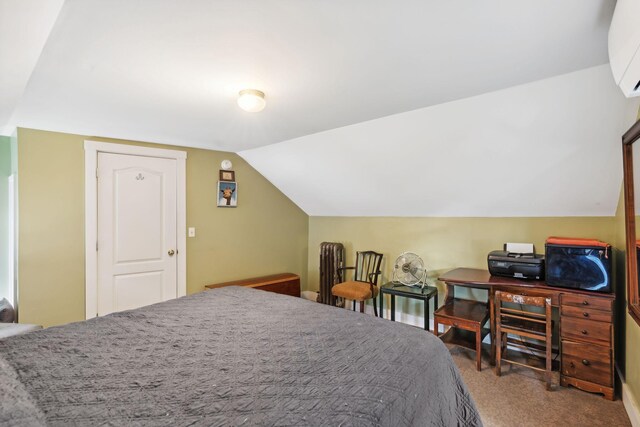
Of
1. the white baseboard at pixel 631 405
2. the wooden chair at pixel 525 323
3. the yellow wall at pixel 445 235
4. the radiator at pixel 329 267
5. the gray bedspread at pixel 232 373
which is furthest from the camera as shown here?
the radiator at pixel 329 267

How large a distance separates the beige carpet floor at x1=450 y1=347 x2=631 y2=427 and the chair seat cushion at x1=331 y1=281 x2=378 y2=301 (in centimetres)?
124

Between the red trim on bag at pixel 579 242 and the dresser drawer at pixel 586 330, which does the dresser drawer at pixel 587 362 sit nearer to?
the dresser drawer at pixel 586 330

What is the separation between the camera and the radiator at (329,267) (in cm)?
428

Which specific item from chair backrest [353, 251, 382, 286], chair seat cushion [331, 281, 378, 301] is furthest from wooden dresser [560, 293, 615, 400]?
chair backrest [353, 251, 382, 286]

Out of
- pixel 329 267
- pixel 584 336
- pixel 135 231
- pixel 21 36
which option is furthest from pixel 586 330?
pixel 135 231

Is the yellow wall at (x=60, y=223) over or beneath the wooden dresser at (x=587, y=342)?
over

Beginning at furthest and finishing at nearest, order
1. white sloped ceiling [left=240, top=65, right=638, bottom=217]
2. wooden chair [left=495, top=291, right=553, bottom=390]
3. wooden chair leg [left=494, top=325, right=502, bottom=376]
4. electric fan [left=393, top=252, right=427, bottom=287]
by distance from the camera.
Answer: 1. electric fan [left=393, top=252, right=427, bottom=287]
2. wooden chair leg [left=494, top=325, right=502, bottom=376]
3. wooden chair [left=495, top=291, right=553, bottom=390]
4. white sloped ceiling [left=240, top=65, right=638, bottom=217]

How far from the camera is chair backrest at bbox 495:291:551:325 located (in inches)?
94.7

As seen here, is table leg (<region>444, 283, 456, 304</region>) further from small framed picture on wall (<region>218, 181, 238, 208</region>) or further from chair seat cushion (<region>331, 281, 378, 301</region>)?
small framed picture on wall (<region>218, 181, 238, 208</region>)

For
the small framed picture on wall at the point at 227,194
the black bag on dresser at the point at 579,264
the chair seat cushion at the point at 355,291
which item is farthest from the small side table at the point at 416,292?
the small framed picture on wall at the point at 227,194

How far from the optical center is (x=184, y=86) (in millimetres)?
2000

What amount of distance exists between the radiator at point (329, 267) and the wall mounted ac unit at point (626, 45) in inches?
133

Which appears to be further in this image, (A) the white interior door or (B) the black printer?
(A) the white interior door

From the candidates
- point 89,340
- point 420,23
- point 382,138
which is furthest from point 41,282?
point 420,23
